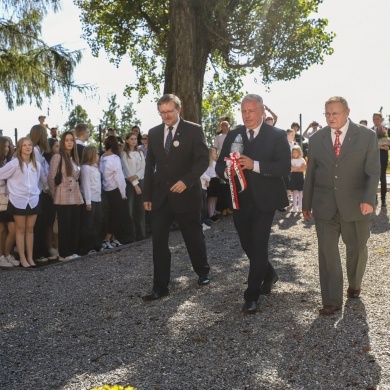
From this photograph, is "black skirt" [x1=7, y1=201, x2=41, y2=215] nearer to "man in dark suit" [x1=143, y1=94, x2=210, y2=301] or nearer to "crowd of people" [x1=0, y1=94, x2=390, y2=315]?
"crowd of people" [x1=0, y1=94, x2=390, y2=315]

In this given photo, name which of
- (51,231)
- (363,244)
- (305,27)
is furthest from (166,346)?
(305,27)

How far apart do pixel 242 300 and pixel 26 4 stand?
31.6ft

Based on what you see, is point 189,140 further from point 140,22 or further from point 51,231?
point 140,22

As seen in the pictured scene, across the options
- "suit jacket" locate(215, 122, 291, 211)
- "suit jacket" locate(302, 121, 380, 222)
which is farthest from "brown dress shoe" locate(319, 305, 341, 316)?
"suit jacket" locate(215, 122, 291, 211)

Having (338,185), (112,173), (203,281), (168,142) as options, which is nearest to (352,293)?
(338,185)

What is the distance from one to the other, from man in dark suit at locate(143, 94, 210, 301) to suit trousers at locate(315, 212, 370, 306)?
1.51 m

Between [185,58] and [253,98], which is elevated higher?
[185,58]

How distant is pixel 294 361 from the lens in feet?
19.7

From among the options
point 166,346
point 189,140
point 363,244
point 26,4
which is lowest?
point 166,346

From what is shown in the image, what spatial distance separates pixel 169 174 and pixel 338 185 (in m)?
1.94

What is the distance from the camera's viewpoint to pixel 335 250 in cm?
770

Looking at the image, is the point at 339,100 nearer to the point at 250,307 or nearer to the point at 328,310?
the point at 328,310

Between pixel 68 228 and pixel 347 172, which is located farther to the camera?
pixel 68 228

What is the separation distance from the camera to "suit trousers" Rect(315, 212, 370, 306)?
7621mm
